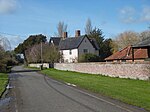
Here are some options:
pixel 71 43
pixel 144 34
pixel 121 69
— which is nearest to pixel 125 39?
pixel 144 34

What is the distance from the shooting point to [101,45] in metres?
101

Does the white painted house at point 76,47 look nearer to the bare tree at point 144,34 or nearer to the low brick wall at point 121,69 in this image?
the bare tree at point 144,34

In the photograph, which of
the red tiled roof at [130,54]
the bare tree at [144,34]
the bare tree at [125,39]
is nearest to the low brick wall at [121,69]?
the red tiled roof at [130,54]

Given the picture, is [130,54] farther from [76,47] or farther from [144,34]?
[144,34]

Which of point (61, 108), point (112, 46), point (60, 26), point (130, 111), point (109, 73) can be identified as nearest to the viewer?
point (130, 111)

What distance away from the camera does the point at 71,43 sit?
8969 cm

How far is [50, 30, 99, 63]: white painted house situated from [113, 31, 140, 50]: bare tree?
11.0 metres

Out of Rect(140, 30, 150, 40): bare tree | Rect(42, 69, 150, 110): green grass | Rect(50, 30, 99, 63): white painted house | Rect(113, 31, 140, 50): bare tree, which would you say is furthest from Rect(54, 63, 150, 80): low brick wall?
Rect(113, 31, 140, 50): bare tree

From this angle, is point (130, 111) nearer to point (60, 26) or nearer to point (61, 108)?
point (61, 108)

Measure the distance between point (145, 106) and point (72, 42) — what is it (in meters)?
76.4

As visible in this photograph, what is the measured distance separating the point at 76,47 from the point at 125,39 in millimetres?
20087

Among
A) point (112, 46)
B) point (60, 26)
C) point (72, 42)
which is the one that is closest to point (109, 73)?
point (72, 42)

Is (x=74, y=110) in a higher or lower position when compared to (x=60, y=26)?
lower

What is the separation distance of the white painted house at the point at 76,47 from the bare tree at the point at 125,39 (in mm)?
10985
